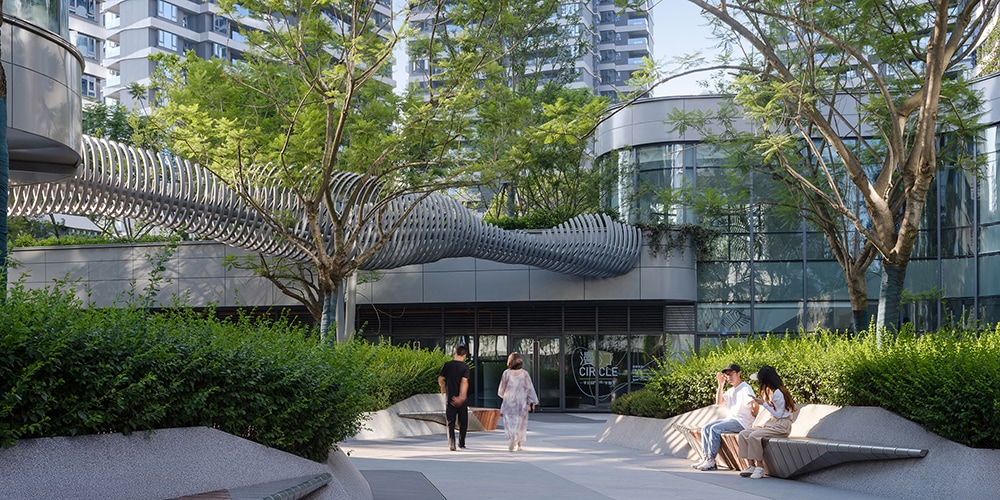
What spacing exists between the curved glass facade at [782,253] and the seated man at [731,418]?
49.8ft

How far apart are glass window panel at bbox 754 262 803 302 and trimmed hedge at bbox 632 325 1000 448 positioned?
537 inches

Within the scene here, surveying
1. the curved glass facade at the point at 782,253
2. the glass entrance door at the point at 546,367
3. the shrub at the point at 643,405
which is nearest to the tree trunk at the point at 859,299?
the shrub at the point at 643,405

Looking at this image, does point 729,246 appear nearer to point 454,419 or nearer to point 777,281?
point 777,281

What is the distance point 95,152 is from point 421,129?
6.02 meters

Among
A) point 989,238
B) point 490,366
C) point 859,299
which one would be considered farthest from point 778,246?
point 859,299

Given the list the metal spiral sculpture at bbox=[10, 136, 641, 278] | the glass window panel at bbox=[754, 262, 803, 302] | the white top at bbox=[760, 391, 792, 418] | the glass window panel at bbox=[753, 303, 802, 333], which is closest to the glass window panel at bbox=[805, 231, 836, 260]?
the glass window panel at bbox=[754, 262, 803, 302]

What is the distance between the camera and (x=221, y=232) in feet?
72.2

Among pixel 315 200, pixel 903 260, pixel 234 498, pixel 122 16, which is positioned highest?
pixel 122 16

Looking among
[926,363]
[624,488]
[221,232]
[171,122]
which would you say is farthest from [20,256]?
[926,363]

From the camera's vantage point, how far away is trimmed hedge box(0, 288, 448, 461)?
5.98m

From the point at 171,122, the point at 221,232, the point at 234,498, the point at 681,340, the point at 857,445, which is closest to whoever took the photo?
the point at 234,498

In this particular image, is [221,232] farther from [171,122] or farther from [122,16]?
[122,16]

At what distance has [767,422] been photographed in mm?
12258

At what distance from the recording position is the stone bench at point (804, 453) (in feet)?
35.2
